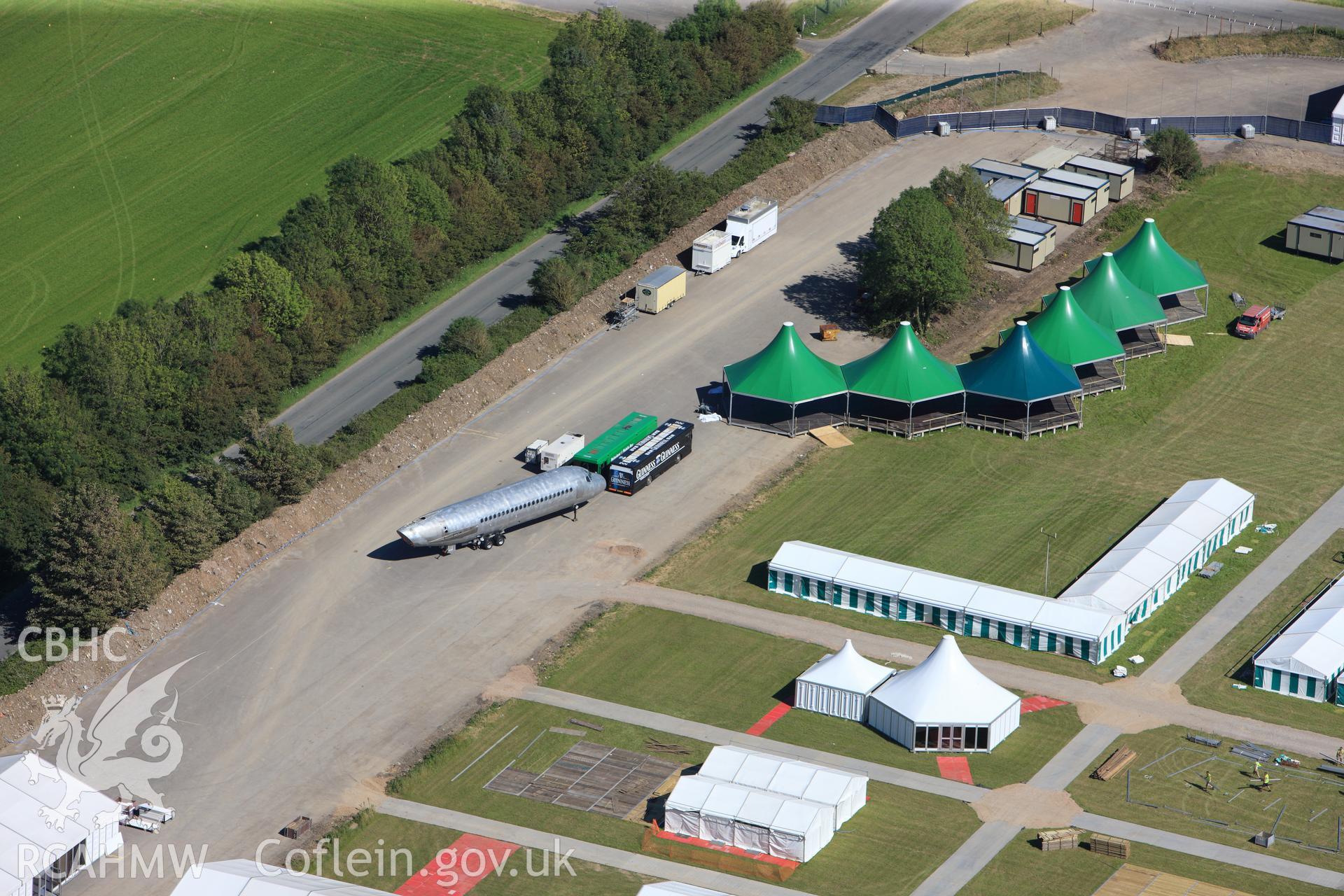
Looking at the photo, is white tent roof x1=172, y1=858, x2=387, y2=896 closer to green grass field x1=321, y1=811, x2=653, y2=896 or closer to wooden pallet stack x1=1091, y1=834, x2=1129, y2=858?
green grass field x1=321, y1=811, x2=653, y2=896

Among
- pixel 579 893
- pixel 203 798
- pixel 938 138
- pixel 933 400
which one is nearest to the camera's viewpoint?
pixel 579 893

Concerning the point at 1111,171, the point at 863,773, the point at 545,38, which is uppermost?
the point at 545,38

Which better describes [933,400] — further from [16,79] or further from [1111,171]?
[16,79]

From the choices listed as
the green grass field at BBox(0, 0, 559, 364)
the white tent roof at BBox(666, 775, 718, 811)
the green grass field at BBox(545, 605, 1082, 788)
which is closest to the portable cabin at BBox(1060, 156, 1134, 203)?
the green grass field at BBox(0, 0, 559, 364)

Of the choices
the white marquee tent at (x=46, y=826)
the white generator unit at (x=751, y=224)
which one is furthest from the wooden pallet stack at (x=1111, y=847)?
the white generator unit at (x=751, y=224)

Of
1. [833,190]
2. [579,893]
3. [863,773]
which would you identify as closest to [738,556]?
[863,773]

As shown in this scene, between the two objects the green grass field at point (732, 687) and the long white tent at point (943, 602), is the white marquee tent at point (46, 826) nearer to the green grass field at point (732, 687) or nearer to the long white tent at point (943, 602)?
the green grass field at point (732, 687)

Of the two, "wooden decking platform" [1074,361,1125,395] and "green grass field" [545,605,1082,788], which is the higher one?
"wooden decking platform" [1074,361,1125,395]
